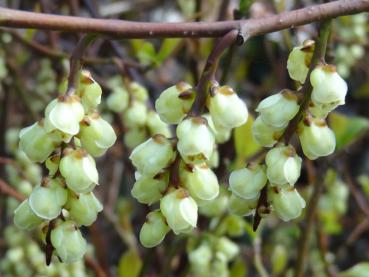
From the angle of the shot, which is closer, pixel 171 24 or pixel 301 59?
pixel 171 24

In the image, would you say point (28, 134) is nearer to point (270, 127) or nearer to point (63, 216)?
point (63, 216)

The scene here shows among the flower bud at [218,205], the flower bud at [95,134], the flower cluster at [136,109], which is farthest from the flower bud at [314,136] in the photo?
the flower bud at [218,205]

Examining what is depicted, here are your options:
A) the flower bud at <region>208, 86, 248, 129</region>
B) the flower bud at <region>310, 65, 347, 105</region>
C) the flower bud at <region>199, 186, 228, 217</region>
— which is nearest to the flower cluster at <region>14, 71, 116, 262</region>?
the flower bud at <region>208, 86, 248, 129</region>

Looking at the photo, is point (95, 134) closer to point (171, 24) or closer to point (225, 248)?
point (171, 24)

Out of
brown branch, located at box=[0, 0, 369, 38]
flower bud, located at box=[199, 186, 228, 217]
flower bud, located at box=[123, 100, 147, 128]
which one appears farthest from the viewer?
flower bud, located at box=[199, 186, 228, 217]

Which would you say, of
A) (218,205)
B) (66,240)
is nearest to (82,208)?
(66,240)

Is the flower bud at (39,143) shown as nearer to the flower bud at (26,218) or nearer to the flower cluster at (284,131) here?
the flower bud at (26,218)

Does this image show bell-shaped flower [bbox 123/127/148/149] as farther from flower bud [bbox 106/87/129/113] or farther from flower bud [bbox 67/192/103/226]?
flower bud [bbox 67/192/103/226]
